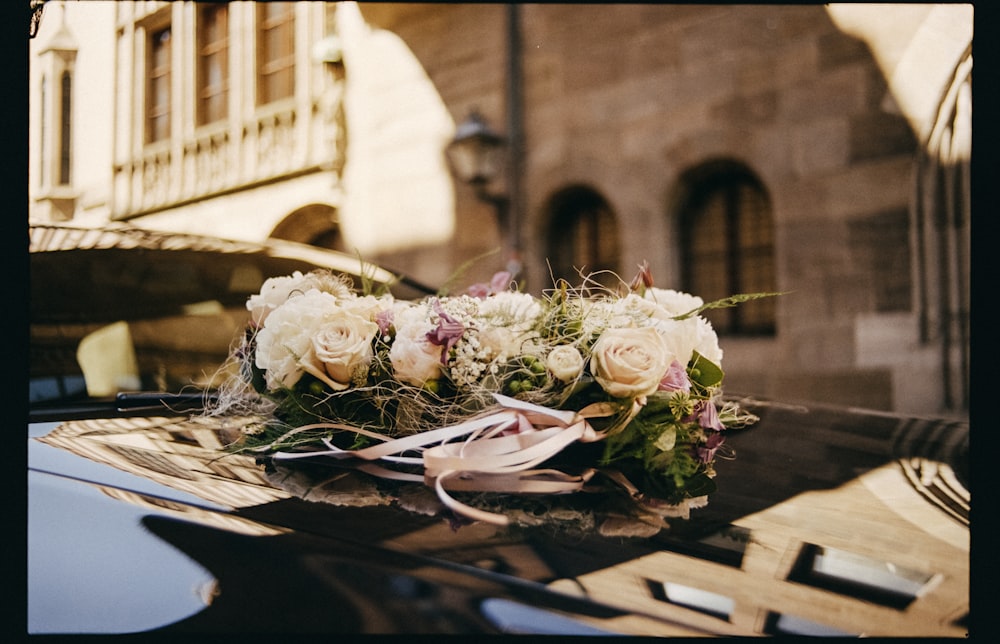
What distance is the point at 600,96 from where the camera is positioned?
6871 millimetres

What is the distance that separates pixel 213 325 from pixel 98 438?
0.70m

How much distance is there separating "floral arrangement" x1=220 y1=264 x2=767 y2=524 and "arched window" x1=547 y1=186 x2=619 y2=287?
5660 mm

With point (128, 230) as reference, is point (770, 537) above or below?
below

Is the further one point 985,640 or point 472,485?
point 472,485

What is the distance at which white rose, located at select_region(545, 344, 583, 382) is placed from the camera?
1299mm

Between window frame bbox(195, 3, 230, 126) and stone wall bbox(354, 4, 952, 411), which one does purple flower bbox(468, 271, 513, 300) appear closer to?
window frame bbox(195, 3, 230, 126)

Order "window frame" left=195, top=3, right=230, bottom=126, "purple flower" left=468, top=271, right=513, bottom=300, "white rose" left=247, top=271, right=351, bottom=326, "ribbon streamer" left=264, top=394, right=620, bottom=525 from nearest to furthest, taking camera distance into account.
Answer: "ribbon streamer" left=264, top=394, right=620, bottom=525 < "white rose" left=247, top=271, right=351, bottom=326 < "purple flower" left=468, top=271, right=513, bottom=300 < "window frame" left=195, top=3, right=230, bottom=126

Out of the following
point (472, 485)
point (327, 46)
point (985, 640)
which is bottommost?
point (985, 640)

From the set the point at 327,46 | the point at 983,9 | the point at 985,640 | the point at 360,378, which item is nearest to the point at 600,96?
the point at 327,46

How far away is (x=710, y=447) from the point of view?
58.5 inches

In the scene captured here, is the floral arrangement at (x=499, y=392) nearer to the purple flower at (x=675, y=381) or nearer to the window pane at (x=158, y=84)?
the purple flower at (x=675, y=381)

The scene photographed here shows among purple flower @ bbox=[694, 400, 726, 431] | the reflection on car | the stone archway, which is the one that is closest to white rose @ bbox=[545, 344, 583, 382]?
purple flower @ bbox=[694, 400, 726, 431]

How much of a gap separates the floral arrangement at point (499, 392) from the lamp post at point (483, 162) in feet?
18.2

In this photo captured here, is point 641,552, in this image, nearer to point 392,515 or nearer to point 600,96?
point 392,515
